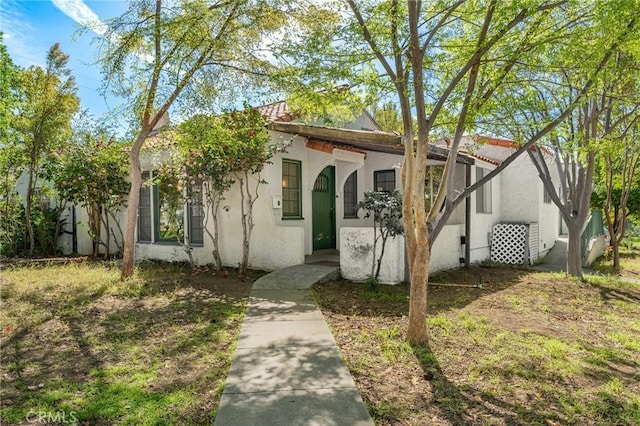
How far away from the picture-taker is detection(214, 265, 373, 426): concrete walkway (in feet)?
9.75

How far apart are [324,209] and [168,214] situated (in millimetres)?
4365

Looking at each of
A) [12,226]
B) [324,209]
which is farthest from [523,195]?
[12,226]

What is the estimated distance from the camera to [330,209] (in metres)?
11.3

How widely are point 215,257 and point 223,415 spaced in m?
6.27

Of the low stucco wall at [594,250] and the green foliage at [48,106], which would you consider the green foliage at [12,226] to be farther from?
the low stucco wall at [594,250]

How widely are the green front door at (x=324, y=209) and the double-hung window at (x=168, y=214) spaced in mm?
3018

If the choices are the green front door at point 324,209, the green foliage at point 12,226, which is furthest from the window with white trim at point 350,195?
the green foliage at point 12,226

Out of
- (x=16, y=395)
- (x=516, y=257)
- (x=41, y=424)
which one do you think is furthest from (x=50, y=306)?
(x=516, y=257)

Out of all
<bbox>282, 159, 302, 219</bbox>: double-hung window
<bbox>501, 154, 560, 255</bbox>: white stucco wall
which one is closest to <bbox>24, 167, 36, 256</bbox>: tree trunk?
<bbox>282, 159, 302, 219</bbox>: double-hung window

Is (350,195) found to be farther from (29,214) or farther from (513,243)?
(29,214)

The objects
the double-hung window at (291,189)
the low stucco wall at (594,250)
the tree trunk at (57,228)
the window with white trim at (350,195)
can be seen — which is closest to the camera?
the double-hung window at (291,189)

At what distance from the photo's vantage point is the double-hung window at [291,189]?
9680 mm

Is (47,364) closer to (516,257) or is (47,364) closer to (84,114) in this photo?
(84,114)

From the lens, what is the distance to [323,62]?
4.82 meters
